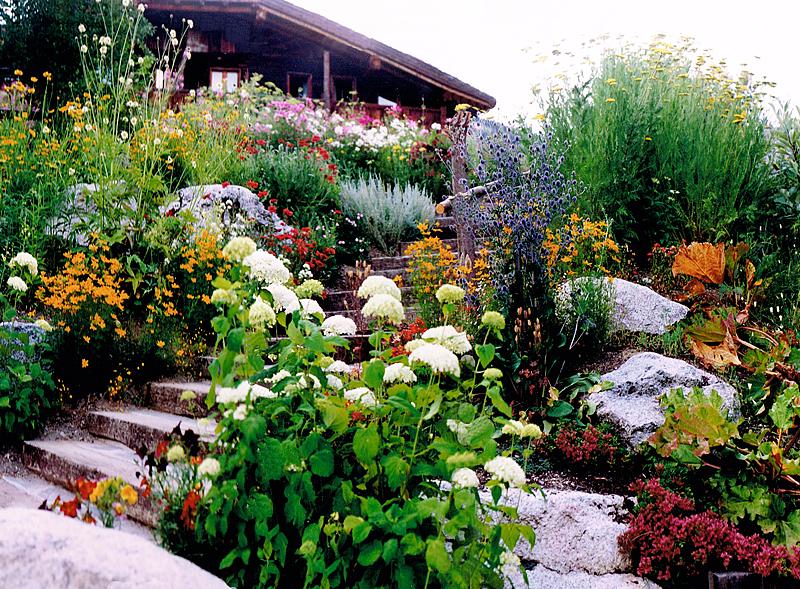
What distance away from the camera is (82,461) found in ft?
15.4

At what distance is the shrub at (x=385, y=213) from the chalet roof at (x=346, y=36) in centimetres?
671

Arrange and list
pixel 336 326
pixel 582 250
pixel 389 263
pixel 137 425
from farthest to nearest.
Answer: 1. pixel 389 263
2. pixel 582 250
3. pixel 137 425
4. pixel 336 326

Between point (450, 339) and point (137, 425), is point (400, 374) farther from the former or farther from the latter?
point (137, 425)

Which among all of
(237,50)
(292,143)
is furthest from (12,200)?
(237,50)

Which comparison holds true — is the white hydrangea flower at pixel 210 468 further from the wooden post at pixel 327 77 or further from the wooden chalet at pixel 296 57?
the wooden post at pixel 327 77

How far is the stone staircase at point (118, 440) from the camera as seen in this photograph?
4.60 m

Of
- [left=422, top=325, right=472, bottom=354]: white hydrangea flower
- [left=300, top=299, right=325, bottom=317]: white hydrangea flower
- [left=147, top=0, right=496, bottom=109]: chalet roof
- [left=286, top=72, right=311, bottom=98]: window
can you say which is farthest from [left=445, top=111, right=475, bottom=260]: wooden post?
[left=286, top=72, right=311, bottom=98]: window

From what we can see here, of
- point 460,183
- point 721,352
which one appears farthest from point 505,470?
point 460,183

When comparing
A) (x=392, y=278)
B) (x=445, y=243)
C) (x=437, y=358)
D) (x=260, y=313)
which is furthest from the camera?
(x=445, y=243)

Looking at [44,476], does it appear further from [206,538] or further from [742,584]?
[742,584]

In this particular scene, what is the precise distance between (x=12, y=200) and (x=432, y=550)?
18.4 feet

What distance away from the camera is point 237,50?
16125mm

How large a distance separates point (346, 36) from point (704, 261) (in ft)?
38.7

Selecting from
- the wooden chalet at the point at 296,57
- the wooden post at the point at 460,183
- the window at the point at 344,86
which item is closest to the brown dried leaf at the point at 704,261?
the wooden post at the point at 460,183
